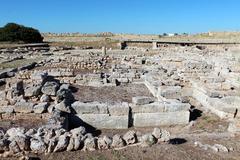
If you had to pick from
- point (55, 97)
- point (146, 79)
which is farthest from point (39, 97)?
point (146, 79)

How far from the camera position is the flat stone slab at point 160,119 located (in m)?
10.8

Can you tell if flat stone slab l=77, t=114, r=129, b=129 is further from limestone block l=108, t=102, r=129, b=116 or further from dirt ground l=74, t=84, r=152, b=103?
dirt ground l=74, t=84, r=152, b=103

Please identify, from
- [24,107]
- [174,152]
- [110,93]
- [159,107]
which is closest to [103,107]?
[159,107]

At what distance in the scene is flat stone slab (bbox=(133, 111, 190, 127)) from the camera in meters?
10.8

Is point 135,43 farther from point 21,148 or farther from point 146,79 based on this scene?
point 21,148

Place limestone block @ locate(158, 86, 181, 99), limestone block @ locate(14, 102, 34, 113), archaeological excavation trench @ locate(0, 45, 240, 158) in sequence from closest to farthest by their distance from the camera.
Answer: archaeological excavation trench @ locate(0, 45, 240, 158) < limestone block @ locate(14, 102, 34, 113) < limestone block @ locate(158, 86, 181, 99)

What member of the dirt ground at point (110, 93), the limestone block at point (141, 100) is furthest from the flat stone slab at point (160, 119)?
the dirt ground at point (110, 93)

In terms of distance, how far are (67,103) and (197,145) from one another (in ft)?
14.2

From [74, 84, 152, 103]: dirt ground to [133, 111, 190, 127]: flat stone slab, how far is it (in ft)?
A: 8.88

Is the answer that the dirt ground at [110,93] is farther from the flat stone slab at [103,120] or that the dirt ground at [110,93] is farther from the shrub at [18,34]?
the shrub at [18,34]

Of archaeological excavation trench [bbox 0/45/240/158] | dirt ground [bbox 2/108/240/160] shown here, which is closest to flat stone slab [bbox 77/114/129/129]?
archaeological excavation trench [bbox 0/45/240/158]

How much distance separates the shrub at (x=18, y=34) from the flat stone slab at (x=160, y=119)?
137 feet

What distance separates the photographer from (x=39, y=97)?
1163 centimetres

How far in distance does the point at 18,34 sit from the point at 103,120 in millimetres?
42408
